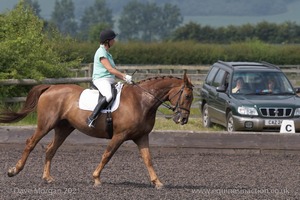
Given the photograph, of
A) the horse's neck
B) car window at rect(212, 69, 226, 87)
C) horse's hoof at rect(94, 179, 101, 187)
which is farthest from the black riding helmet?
car window at rect(212, 69, 226, 87)

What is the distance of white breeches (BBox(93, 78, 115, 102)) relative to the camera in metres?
11.1

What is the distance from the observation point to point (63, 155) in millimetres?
14172

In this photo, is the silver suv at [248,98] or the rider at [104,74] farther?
the silver suv at [248,98]

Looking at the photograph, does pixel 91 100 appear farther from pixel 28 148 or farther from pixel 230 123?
pixel 230 123

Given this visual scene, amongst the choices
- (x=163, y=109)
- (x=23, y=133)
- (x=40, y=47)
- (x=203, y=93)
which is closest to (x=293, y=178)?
(x=23, y=133)

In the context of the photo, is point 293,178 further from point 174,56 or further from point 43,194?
point 174,56

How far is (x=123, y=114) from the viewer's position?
433 inches

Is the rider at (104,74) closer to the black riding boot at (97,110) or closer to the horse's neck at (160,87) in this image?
the black riding boot at (97,110)

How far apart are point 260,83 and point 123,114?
7802mm

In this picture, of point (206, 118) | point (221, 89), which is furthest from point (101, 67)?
point (206, 118)

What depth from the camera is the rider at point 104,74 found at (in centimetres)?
1107

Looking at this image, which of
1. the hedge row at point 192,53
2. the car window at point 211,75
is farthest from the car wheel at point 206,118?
the hedge row at point 192,53

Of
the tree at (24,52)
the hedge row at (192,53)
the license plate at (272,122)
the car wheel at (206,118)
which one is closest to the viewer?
the license plate at (272,122)

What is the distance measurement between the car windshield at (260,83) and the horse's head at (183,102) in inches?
282
